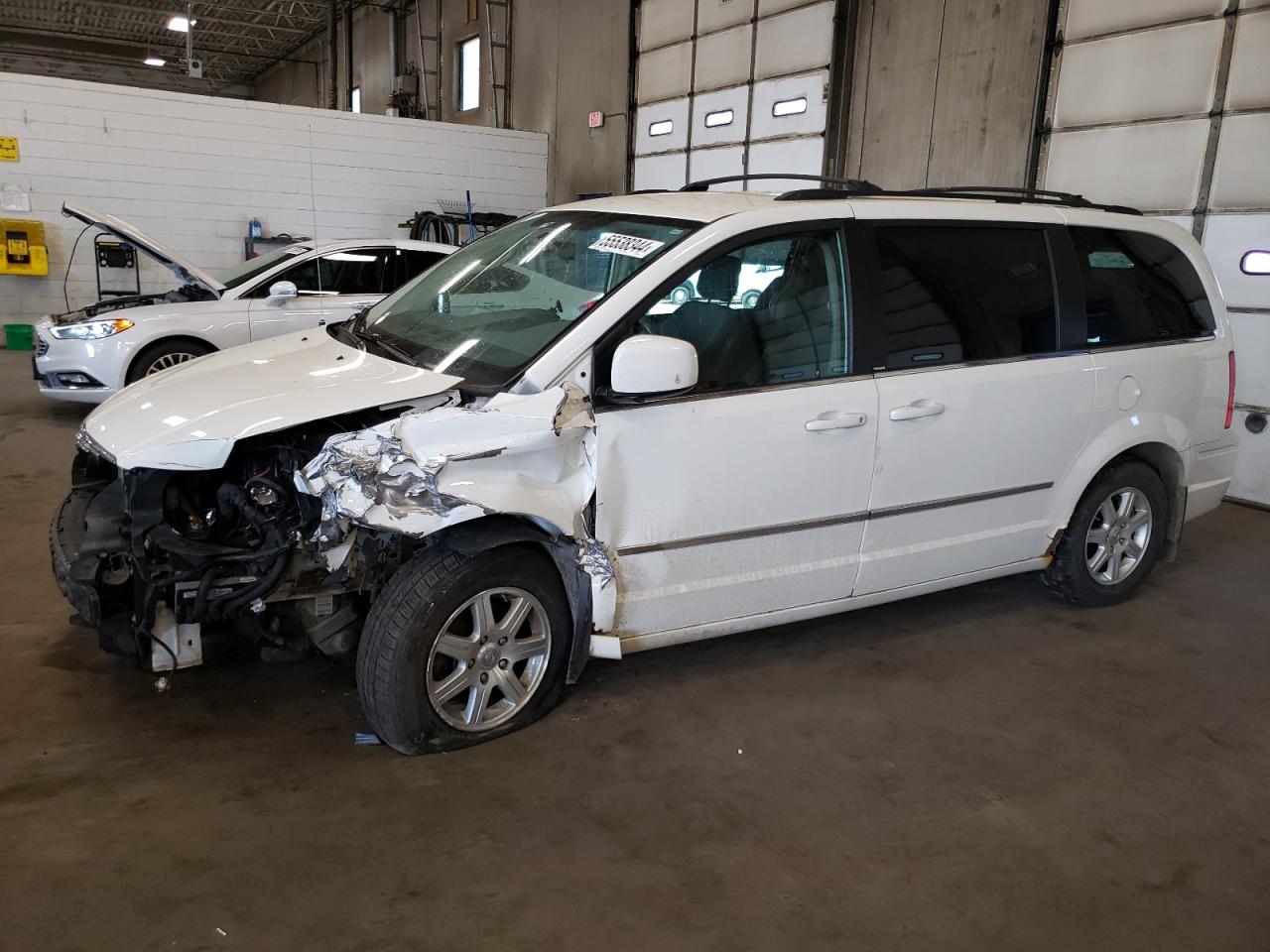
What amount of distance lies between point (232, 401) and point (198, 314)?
15.6ft

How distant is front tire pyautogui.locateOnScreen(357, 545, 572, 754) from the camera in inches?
106

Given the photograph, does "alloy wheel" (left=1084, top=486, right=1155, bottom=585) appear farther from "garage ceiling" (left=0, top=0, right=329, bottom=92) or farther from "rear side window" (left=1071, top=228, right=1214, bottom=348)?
"garage ceiling" (left=0, top=0, right=329, bottom=92)

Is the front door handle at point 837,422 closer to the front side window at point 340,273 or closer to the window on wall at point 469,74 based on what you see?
the front side window at point 340,273

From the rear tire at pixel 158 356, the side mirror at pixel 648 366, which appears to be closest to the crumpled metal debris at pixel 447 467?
the side mirror at pixel 648 366

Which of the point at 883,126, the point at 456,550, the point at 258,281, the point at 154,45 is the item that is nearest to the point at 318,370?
the point at 456,550

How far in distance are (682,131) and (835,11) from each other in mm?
2602

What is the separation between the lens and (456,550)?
2693mm

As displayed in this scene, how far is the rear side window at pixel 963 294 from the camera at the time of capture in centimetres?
331

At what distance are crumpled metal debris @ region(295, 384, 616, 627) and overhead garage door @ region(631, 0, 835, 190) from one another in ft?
24.9

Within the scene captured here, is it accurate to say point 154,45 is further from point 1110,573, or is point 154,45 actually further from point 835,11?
point 1110,573

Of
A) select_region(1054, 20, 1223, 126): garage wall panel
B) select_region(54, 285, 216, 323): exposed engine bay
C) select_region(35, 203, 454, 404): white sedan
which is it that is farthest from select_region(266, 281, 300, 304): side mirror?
select_region(1054, 20, 1223, 126): garage wall panel

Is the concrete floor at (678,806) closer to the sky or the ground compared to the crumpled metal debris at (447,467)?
closer to the ground

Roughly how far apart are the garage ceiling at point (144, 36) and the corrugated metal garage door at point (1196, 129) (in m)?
16.5

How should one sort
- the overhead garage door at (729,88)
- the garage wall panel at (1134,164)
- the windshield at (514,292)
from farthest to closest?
the overhead garage door at (729,88) < the garage wall panel at (1134,164) < the windshield at (514,292)
